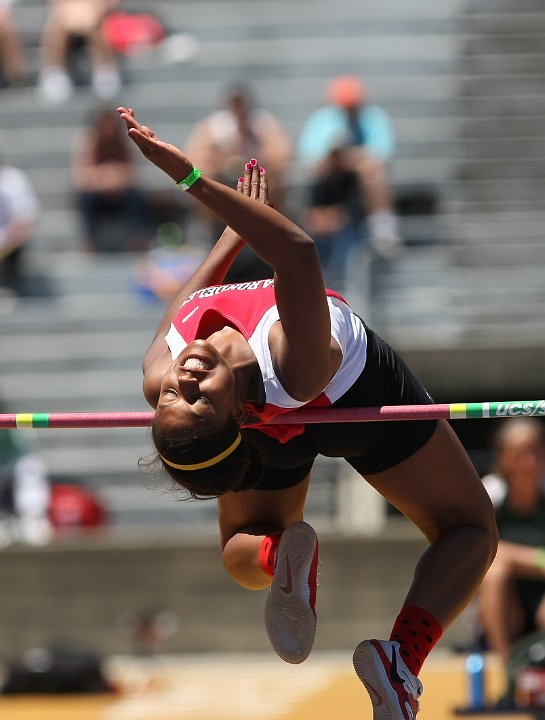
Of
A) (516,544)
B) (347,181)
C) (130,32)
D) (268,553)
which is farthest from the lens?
(130,32)

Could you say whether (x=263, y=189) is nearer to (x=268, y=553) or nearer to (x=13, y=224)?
(x=268, y=553)

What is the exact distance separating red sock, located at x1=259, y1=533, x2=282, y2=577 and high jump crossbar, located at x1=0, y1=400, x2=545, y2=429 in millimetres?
406

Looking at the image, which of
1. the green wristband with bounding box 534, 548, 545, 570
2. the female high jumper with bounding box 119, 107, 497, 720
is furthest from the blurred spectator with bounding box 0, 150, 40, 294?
the female high jumper with bounding box 119, 107, 497, 720

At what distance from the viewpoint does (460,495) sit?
179 inches

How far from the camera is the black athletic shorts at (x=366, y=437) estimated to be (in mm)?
4438

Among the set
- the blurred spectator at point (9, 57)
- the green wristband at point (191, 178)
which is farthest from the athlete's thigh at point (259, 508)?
the blurred spectator at point (9, 57)

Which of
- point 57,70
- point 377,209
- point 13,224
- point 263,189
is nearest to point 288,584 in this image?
point 263,189

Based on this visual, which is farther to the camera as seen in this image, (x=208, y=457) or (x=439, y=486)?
(x=439, y=486)

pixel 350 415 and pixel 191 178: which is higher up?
pixel 191 178

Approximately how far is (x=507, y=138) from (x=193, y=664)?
506 cm

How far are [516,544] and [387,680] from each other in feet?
11.5

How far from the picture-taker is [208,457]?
13.2ft

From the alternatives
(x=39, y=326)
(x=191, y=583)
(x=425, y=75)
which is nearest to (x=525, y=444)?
(x=191, y=583)

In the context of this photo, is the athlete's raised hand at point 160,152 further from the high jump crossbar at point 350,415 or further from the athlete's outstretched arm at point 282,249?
the high jump crossbar at point 350,415
